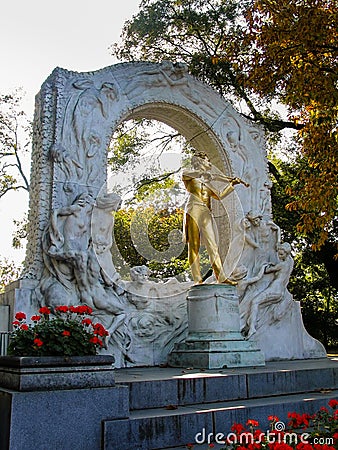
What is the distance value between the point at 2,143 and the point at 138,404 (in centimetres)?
1524

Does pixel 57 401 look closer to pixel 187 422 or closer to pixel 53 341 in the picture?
pixel 53 341

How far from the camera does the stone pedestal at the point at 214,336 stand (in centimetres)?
749

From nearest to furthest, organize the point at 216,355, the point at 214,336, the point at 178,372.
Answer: the point at 178,372 < the point at 216,355 < the point at 214,336

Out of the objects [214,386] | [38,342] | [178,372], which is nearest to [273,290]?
[178,372]

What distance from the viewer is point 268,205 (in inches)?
445

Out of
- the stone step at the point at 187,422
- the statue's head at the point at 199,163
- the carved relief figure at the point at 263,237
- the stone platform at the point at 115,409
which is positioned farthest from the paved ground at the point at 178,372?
the statue's head at the point at 199,163

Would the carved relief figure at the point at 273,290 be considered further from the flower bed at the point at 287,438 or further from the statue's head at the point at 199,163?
the flower bed at the point at 287,438

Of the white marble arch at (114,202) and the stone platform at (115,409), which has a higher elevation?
the white marble arch at (114,202)

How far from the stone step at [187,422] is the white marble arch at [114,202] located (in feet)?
11.1

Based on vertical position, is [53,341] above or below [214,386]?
above

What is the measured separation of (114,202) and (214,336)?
9.49ft

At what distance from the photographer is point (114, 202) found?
879 cm

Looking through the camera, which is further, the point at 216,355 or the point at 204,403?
the point at 216,355

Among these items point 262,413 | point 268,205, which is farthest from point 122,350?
point 268,205
